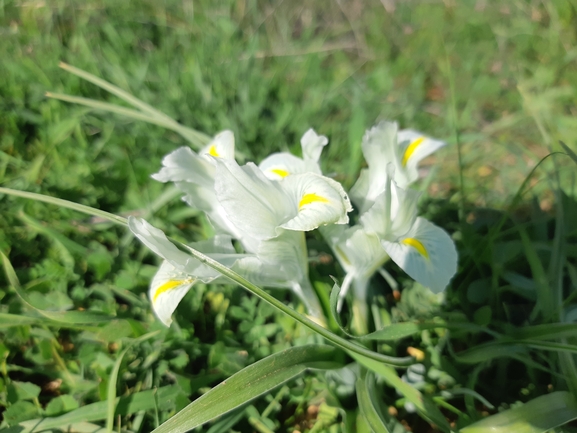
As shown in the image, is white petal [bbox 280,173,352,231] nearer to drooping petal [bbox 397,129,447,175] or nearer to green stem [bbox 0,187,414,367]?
green stem [bbox 0,187,414,367]

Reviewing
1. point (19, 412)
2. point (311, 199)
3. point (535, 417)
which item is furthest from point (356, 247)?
point (19, 412)

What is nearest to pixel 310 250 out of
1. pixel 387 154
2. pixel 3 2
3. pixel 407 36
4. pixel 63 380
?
pixel 387 154

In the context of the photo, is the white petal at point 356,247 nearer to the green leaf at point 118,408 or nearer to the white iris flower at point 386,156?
the white iris flower at point 386,156

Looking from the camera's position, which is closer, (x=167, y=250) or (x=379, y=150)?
(x=167, y=250)

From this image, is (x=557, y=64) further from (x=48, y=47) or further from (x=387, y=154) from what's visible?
(x=48, y=47)

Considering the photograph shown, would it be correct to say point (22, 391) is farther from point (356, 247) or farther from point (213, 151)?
point (356, 247)
